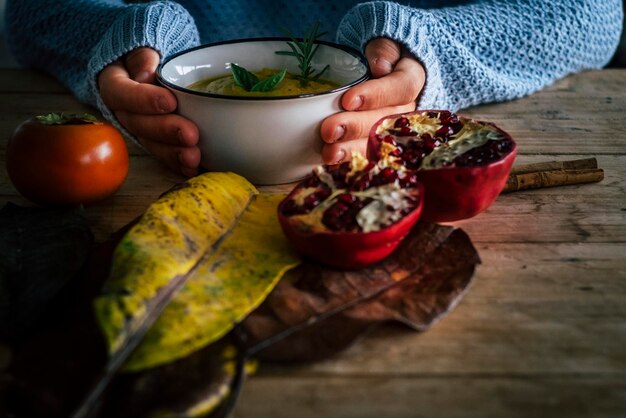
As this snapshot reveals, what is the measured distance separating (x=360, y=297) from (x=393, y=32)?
1.69 ft

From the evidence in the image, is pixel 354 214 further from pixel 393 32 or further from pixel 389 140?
pixel 393 32

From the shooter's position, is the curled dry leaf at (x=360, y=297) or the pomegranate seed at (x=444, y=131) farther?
the pomegranate seed at (x=444, y=131)

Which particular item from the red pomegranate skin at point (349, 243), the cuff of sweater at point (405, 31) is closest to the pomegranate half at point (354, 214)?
the red pomegranate skin at point (349, 243)

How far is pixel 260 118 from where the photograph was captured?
0.88m

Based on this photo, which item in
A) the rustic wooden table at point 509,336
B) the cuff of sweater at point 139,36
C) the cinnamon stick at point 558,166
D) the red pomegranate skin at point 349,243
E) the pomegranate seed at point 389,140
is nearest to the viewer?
the rustic wooden table at point 509,336

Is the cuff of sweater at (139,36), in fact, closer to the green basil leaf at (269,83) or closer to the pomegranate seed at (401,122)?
the green basil leaf at (269,83)

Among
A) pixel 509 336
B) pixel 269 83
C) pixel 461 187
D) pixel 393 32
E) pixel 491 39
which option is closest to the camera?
pixel 509 336

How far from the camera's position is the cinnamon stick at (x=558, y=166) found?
3.20 ft

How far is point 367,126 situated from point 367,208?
261 millimetres

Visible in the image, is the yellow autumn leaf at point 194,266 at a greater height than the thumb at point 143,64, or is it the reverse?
the thumb at point 143,64

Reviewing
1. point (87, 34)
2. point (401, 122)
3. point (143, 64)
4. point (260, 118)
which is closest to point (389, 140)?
point (401, 122)

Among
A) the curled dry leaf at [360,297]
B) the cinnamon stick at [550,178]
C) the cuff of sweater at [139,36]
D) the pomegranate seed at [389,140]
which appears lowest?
the cinnamon stick at [550,178]

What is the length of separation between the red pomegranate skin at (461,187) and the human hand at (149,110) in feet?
0.91

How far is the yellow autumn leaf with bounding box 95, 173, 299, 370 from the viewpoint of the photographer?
0.60m
